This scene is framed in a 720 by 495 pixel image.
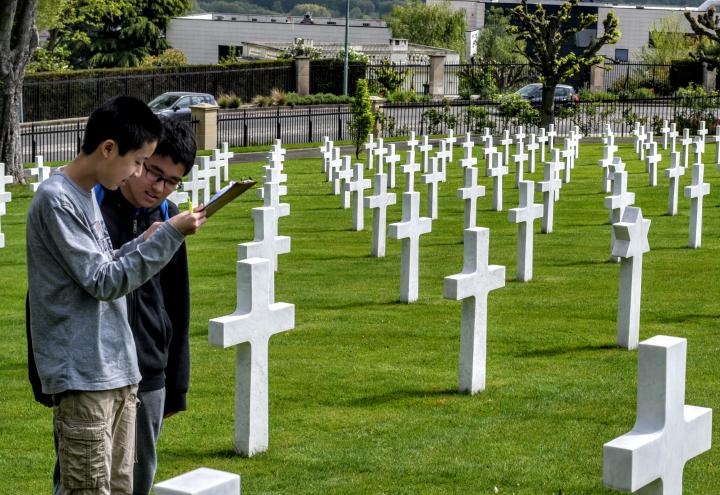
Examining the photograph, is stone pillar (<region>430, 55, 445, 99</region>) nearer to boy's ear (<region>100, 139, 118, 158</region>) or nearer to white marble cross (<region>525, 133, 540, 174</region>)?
white marble cross (<region>525, 133, 540, 174</region>)

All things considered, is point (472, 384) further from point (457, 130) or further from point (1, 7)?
point (457, 130)

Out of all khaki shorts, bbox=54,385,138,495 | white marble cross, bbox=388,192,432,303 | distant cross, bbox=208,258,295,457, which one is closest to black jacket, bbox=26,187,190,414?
khaki shorts, bbox=54,385,138,495

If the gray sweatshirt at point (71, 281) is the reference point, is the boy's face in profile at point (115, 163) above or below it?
above

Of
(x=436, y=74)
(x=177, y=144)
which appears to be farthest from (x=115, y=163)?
(x=436, y=74)

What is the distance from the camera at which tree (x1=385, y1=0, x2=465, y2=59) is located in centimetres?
8775

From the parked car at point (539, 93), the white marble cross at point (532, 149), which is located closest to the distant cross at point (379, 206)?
the white marble cross at point (532, 149)

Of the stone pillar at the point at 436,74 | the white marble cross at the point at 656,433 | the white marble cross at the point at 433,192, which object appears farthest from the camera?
the stone pillar at the point at 436,74

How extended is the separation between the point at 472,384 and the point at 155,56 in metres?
58.5

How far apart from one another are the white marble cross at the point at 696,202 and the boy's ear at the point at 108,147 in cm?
1196

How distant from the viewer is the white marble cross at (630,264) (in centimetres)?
930

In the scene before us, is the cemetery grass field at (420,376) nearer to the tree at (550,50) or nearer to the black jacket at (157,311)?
the black jacket at (157,311)

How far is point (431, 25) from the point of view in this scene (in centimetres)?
8975

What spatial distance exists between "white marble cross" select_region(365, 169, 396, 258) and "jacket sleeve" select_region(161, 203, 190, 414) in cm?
961

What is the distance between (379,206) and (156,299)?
10.1m
